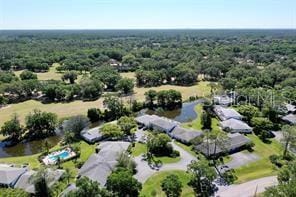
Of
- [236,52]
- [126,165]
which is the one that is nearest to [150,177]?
[126,165]

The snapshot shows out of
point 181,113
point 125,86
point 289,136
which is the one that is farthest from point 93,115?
point 289,136

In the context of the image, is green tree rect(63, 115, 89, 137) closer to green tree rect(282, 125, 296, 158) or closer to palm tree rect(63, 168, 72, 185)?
palm tree rect(63, 168, 72, 185)

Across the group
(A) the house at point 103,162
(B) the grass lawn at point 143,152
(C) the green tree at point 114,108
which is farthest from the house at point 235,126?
(C) the green tree at point 114,108

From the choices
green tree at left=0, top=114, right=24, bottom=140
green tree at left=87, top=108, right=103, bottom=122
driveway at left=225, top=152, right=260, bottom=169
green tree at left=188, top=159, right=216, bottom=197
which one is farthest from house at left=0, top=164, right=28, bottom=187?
driveway at left=225, top=152, right=260, bottom=169

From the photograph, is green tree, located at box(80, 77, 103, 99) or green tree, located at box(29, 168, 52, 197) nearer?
green tree, located at box(29, 168, 52, 197)

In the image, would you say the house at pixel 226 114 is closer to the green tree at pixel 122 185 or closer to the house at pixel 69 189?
the green tree at pixel 122 185

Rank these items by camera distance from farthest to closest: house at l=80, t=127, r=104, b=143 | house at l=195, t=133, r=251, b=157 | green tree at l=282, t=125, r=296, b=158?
house at l=80, t=127, r=104, b=143 → house at l=195, t=133, r=251, b=157 → green tree at l=282, t=125, r=296, b=158

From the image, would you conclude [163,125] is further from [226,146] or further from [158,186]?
[158,186]
